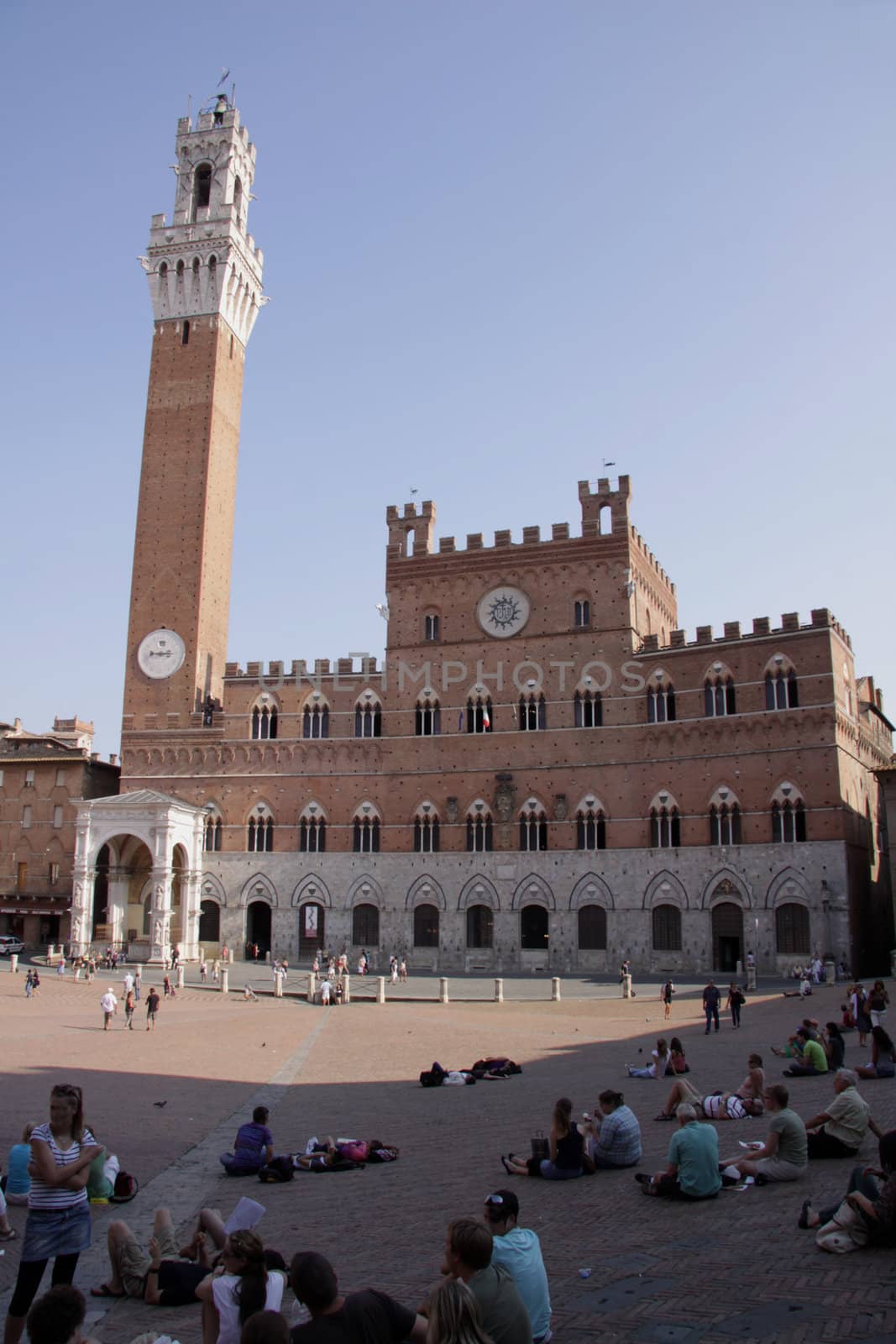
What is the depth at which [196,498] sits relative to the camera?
4888 cm

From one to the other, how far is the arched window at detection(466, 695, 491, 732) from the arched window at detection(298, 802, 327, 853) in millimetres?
7277

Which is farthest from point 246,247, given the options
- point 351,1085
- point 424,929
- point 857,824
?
point 351,1085

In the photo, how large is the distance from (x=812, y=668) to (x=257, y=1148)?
31.3 m

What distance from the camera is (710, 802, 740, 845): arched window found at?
39.0 metres

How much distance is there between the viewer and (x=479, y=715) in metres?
44.1

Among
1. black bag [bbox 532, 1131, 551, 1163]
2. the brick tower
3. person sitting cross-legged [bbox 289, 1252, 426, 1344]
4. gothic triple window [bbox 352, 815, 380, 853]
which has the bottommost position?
black bag [bbox 532, 1131, 551, 1163]

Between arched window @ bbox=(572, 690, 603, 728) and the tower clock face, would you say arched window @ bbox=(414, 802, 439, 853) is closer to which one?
arched window @ bbox=(572, 690, 603, 728)

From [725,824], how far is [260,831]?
19157mm

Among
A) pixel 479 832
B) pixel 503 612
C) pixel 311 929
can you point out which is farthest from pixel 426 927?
pixel 503 612

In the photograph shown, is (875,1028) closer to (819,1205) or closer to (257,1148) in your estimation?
(819,1205)

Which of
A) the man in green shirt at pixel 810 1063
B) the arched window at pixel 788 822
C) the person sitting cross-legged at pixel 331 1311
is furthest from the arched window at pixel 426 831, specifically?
the person sitting cross-legged at pixel 331 1311

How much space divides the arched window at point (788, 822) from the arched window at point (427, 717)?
1385 cm

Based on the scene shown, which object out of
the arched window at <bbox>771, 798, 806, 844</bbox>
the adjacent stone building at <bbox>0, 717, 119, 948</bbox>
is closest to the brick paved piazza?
the arched window at <bbox>771, 798, 806, 844</bbox>

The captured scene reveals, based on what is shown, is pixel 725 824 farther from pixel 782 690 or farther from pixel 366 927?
pixel 366 927
